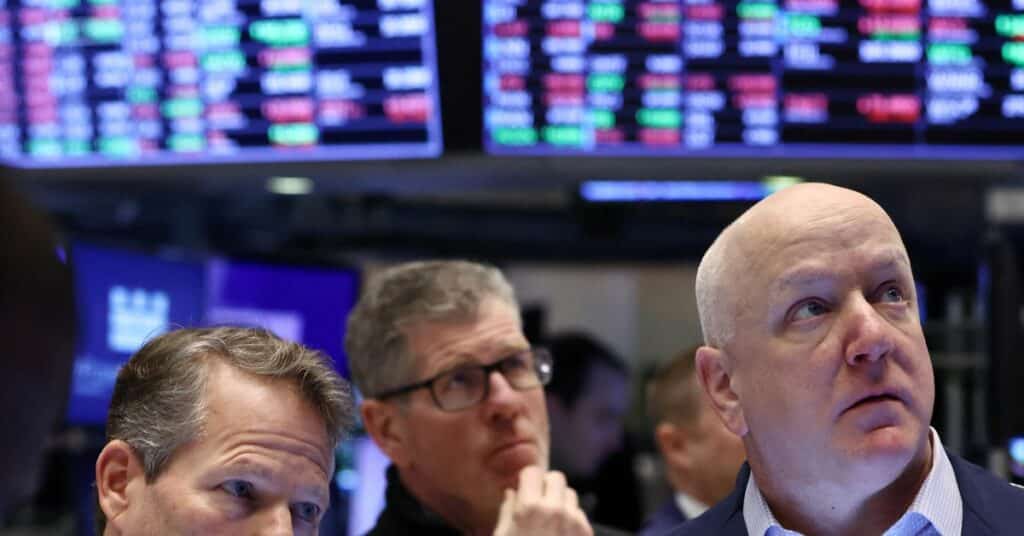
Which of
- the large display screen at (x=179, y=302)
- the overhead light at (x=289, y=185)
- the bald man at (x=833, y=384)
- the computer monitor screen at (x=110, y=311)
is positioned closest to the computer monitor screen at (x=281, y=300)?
the large display screen at (x=179, y=302)

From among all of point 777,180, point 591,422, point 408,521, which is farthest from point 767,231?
point 591,422

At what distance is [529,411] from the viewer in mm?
2580

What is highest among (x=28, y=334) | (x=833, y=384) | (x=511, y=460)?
(x=28, y=334)

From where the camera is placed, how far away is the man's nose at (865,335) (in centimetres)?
177

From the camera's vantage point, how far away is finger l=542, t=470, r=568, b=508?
75.0 inches

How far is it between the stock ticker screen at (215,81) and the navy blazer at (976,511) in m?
1.71

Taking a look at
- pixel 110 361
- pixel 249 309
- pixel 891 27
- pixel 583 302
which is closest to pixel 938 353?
pixel 891 27

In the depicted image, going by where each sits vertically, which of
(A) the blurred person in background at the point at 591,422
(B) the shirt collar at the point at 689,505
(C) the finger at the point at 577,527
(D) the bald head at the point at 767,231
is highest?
(D) the bald head at the point at 767,231

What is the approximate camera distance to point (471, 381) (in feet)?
8.52

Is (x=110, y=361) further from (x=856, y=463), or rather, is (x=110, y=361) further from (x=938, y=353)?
(x=856, y=463)

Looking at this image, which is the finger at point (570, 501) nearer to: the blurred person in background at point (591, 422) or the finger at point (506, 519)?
the finger at point (506, 519)

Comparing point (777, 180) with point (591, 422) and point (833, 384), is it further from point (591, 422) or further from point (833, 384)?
point (591, 422)

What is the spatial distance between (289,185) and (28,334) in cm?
271

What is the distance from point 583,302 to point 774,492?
8.83m
